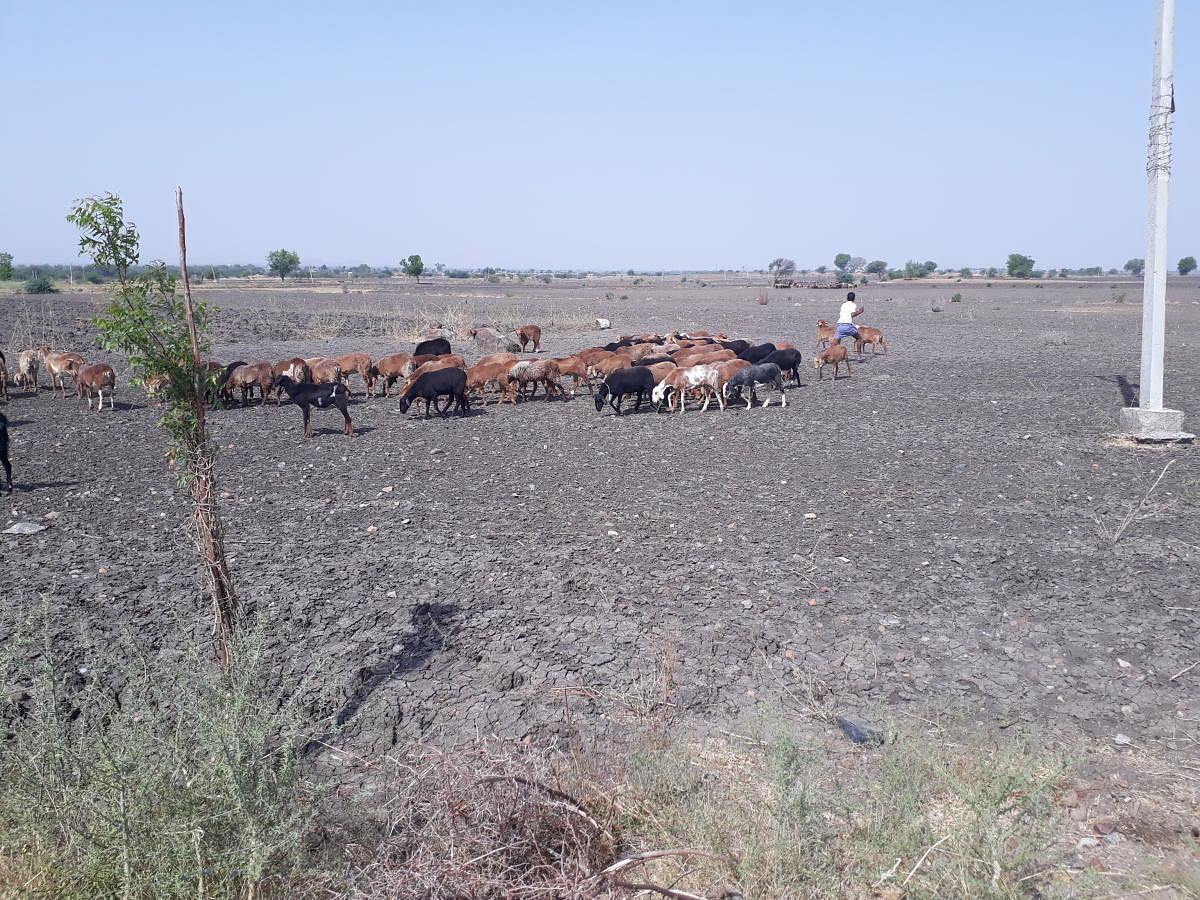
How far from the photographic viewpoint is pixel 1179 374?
57.8 ft

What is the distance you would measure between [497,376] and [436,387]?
6.68ft

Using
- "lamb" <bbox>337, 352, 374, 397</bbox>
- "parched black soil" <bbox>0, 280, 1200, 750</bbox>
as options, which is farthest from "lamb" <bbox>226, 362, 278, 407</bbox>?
"parched black soil" <bbox>0, 280, 1200, 750</bbox>

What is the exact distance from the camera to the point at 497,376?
1700cm

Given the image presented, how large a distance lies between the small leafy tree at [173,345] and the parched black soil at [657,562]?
75 centimetres

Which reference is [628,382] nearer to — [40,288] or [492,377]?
[492,377]

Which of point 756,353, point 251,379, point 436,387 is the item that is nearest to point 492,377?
point 436,387

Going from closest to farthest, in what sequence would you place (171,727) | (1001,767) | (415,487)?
(1001,767) → (171,727) → (415,487)

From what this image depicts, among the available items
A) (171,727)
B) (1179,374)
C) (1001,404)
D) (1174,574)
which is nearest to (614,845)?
(171,727)

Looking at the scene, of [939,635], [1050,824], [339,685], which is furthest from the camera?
[939,635]

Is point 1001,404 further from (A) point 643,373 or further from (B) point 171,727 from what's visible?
(B) point 171,727

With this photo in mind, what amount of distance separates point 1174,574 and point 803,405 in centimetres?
882

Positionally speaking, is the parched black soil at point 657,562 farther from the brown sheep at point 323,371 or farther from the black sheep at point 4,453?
the brown sheep at point 323,371

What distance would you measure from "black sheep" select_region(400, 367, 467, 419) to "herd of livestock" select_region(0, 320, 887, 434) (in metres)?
0.02

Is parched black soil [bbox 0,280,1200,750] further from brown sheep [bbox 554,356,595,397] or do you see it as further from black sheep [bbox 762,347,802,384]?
brown sheep [bbox 554,356,595,397]
